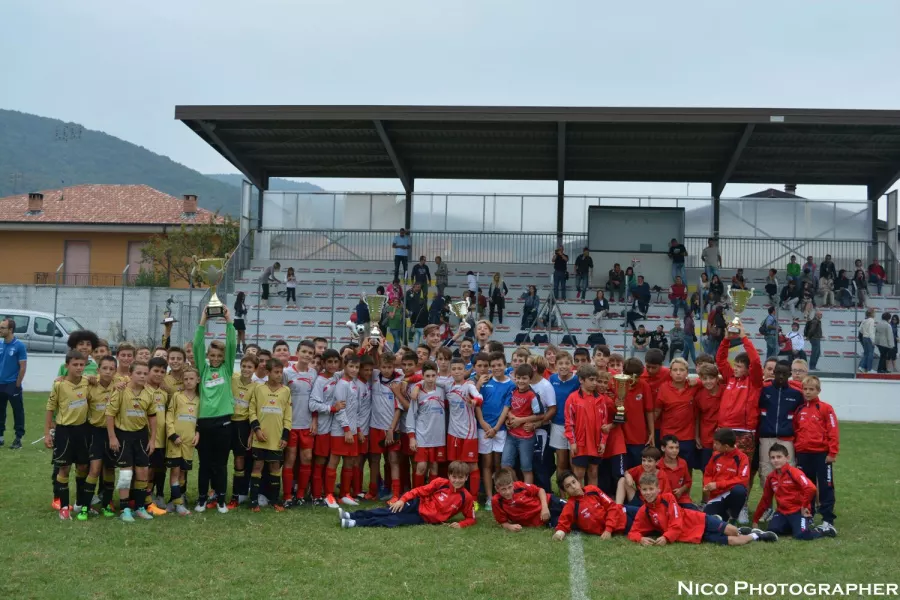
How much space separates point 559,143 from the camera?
24906 mm

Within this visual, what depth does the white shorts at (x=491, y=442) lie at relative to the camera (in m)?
9.53

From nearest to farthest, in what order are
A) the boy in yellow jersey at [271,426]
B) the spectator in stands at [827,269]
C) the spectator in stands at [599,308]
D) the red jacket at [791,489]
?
the red jacket at [791,489], the boy in yellow jersey at [271,426], the spectator in stands at [599,308], the spectator in stands at [827,269]

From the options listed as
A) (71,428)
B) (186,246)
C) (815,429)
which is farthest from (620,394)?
(186,246)

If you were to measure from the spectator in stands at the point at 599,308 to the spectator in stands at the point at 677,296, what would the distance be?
174 cm

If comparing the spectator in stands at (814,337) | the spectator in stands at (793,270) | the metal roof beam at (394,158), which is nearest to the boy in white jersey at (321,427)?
the spectator in stands at (814,337)

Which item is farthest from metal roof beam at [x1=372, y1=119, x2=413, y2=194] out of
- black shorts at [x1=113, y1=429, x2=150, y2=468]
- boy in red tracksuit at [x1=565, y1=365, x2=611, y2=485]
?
black shorts at [x1=113, y1=429, x2=150, y2=468]

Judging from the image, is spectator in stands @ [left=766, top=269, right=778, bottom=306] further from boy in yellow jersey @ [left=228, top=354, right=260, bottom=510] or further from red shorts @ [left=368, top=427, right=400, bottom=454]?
boy in yellow jersey @ [left=228, top=354, right=260, bottom=510]

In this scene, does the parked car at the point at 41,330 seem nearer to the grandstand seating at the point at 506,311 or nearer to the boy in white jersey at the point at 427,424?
the grandstand seating at the point at 506,311

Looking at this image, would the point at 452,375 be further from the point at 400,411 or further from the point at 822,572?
the point at 822,572

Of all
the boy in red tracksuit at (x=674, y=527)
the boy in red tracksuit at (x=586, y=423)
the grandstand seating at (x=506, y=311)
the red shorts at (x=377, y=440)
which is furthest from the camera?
the grandstand seating at (x=506, y=311)

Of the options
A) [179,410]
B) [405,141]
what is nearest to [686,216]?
[405,141]

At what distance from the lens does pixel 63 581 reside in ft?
20.9

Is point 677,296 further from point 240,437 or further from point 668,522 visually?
point 240,437

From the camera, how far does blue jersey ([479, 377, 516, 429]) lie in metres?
9.59
